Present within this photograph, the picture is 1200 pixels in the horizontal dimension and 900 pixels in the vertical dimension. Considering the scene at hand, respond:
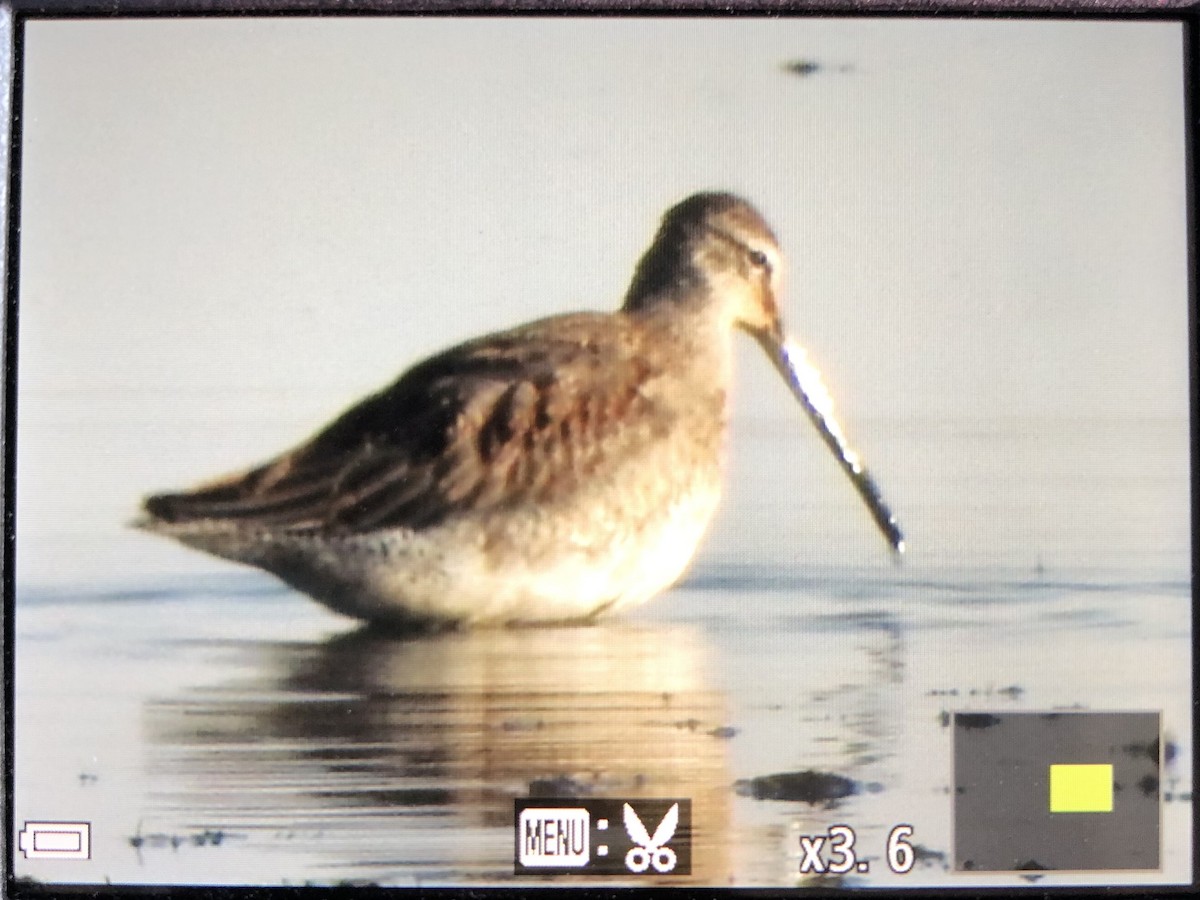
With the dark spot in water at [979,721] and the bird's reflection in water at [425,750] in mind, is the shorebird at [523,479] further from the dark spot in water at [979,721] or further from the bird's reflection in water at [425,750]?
the dark spot in water at [979,721]

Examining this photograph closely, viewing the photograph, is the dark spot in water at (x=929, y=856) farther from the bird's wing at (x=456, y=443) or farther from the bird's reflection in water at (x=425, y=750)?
the bird's wing at (x=456, y=443)

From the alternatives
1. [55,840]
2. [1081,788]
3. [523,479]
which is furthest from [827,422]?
[55,840]

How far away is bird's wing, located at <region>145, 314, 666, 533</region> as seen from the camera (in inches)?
38.2

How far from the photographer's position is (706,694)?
98 cm

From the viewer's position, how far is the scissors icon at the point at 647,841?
0.97 meters

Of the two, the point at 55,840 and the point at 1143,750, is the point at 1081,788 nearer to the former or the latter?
the point at 1143,750

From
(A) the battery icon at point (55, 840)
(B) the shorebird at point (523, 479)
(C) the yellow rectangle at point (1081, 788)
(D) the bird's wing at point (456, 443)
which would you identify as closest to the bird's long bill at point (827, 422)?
(B) the shorebird at point (523, 479)

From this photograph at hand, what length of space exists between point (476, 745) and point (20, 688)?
17.4 inches

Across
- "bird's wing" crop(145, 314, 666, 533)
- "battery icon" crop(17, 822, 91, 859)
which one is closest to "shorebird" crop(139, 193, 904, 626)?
"bird's wing" crop(145, 314, 666, 533)

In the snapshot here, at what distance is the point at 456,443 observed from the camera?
0.97 meters

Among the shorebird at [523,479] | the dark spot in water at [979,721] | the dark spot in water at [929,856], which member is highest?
the shorebird at [523,479]

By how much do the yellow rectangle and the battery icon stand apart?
0.93 m

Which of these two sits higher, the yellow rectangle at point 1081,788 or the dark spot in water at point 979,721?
the dark spot in water at point 979,721

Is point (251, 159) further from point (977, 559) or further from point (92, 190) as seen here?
point (977, 559)
